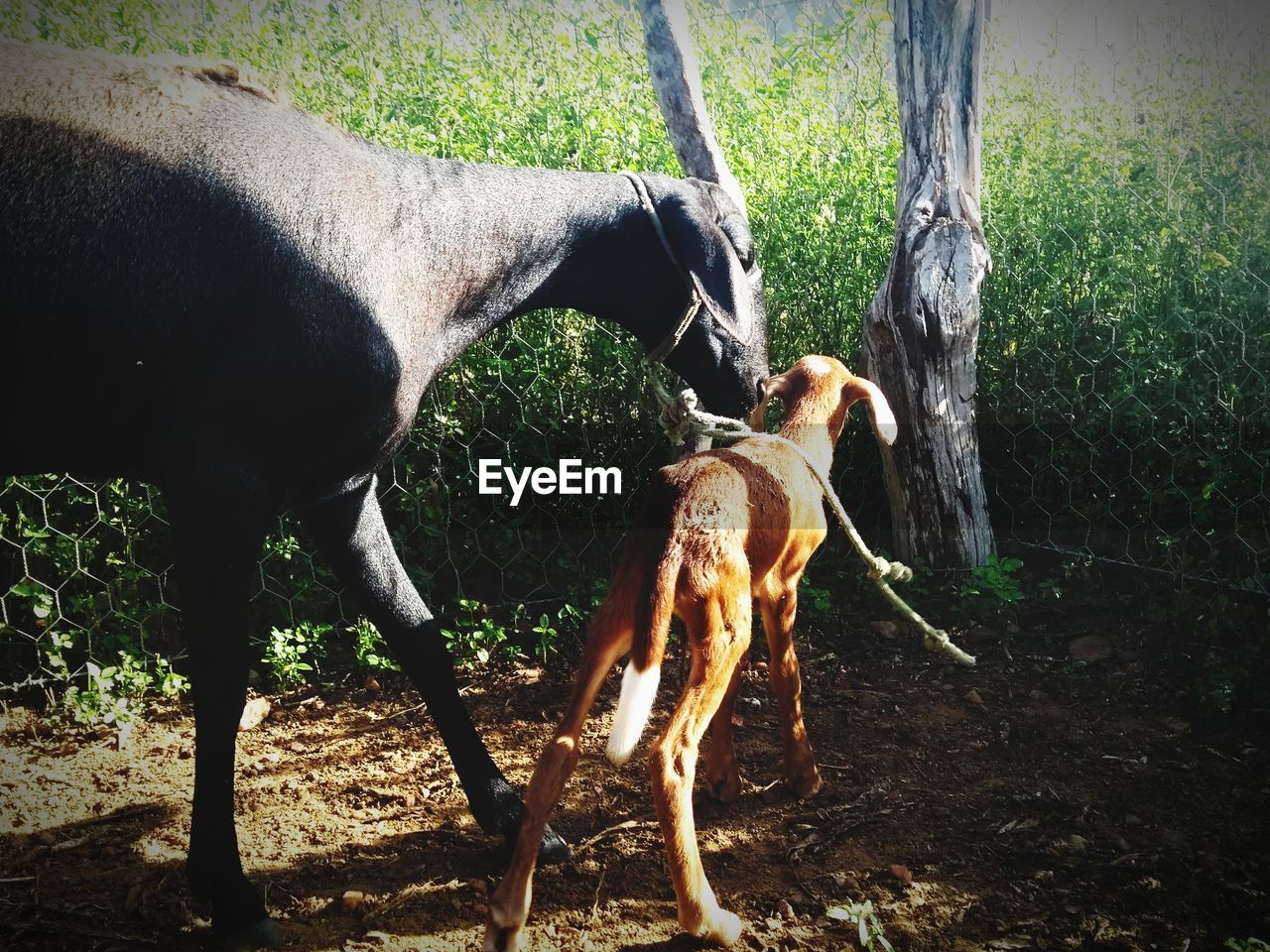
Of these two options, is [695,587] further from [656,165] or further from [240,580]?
[656,165]

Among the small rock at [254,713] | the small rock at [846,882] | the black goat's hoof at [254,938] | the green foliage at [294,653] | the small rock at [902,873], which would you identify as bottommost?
the black goat's hoof at [254,938]

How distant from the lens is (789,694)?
76.4 inches

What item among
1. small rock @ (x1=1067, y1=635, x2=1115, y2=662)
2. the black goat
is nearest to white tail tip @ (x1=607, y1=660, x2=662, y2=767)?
the black goat

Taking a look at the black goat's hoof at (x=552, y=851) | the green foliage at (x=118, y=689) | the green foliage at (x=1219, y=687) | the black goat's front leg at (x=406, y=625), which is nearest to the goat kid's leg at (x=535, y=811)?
the black goat's hoof at (x=552, y=851)

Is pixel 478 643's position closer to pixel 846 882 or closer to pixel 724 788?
pixel 724 788

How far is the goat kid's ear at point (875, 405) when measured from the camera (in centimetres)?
186

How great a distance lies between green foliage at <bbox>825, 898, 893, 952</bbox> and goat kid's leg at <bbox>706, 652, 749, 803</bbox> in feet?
1.19

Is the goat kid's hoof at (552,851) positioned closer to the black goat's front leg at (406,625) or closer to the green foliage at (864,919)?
the black goat's front leg at (406,625)

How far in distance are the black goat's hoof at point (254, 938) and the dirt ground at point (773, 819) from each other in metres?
0.04

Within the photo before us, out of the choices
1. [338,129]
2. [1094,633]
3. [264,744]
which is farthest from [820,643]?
[338,129]

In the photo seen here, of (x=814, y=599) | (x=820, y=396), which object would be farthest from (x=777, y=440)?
(x=814, y=599)

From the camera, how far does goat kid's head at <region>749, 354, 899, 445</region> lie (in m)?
1.91

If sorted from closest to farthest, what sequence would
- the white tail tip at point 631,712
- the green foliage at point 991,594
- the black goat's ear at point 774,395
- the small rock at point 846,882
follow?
1. the white tail tip at point 631,712
2. the small rock at point 846,882
3. the black goat's ear at point 774,395
4. the green foliage at point 991,594

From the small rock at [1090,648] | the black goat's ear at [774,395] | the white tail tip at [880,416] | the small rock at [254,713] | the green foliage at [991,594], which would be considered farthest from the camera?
the green foliage at [991,594]
